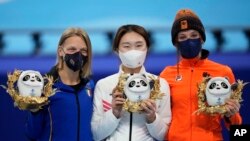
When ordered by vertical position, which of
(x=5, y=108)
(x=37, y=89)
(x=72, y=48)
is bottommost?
(x=5, y=108)

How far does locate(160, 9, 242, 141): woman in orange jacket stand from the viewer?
219 centimetres

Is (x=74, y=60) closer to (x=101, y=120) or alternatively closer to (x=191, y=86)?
(x=101, y=120)

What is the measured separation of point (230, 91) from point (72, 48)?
71cm

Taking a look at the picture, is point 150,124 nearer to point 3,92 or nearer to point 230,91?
point 230,91

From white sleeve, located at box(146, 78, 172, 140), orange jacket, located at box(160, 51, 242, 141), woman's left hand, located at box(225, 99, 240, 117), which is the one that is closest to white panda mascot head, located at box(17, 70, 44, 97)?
white sleeve, located at box(146, 78, 172, 140)

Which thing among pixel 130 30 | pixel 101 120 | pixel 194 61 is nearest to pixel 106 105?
pixel 101 120

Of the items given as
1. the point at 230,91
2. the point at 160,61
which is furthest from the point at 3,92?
the point at 230,91

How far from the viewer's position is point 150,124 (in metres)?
2.12

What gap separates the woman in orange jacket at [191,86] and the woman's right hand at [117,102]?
0.27 m

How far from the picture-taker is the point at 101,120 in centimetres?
216

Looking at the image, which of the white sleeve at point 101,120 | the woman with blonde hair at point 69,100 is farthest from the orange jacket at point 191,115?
the woman with blonde hair at point 69,100

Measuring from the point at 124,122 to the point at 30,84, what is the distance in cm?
44

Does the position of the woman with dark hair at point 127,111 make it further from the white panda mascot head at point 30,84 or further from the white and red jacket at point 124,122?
the white panda mascot head at point 30,84

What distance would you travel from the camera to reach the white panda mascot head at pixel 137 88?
6.73ft
